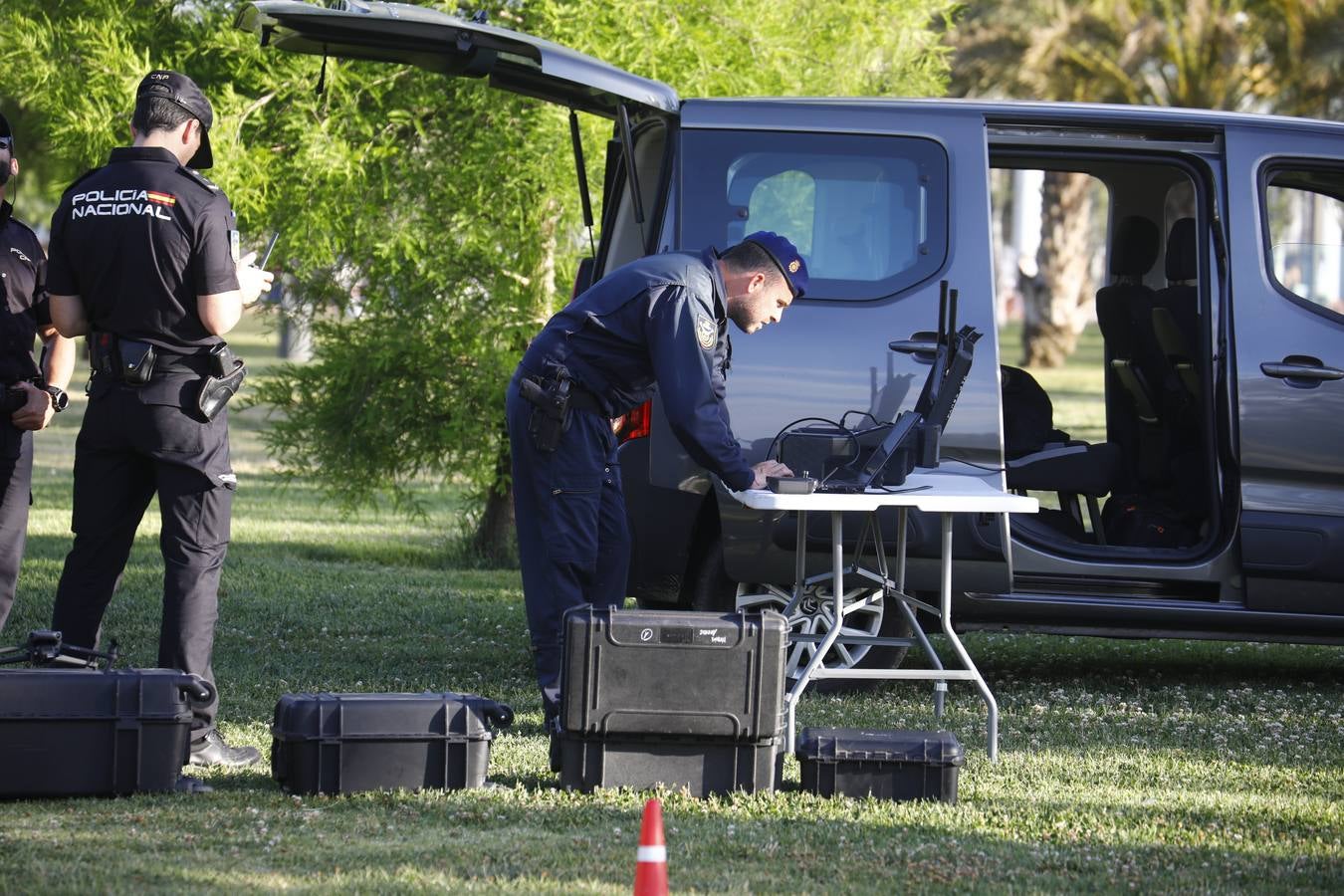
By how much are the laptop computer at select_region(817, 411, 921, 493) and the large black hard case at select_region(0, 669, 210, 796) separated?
77.9 inches

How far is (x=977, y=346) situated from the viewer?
19.5 ft

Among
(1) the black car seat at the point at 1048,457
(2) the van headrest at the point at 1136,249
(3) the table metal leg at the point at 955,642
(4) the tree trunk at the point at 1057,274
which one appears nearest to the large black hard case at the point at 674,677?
(3) the table metal leg at the point at 955,642

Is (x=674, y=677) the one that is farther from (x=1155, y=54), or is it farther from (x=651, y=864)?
(x=1155, y=54)

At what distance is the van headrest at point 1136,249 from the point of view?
24.6 ft

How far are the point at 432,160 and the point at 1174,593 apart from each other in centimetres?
501

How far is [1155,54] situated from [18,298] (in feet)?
75.1

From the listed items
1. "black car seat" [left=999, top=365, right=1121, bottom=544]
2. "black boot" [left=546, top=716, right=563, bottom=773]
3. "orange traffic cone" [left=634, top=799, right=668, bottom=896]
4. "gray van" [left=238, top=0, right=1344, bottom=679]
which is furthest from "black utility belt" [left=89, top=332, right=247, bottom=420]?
"black car seat" [left=999, top=365, right=1121, bottom=544]

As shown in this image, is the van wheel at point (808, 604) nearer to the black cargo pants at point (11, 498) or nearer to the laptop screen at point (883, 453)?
the laptop screen at point (883, 453)

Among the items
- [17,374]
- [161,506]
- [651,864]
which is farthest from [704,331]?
[17,374]

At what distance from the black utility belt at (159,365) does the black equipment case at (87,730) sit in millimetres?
748

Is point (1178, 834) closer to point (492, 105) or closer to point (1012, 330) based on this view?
point (492, 105)

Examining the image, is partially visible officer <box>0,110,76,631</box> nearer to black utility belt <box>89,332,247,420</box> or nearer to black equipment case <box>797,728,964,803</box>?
black utility belt <box>89,332,247,420</box>

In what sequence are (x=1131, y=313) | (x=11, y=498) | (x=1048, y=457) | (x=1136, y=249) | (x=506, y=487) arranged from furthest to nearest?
(x=506, y=487) < (x=1136, y=249) < (x=1131, y=313) < (x=1048, y=457) < (x=11, y=498)

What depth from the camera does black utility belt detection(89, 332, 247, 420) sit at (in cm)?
481
